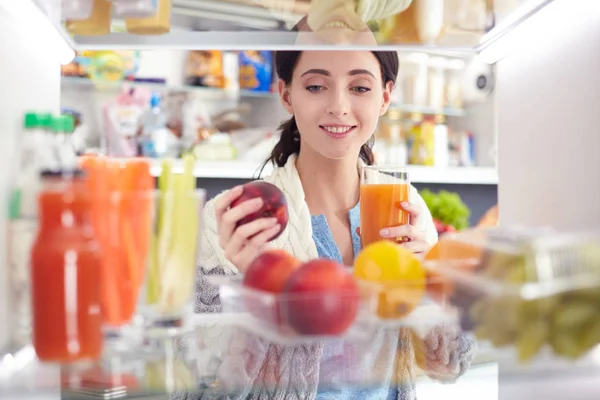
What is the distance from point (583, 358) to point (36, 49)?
83 cm

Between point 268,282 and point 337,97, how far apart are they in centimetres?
83

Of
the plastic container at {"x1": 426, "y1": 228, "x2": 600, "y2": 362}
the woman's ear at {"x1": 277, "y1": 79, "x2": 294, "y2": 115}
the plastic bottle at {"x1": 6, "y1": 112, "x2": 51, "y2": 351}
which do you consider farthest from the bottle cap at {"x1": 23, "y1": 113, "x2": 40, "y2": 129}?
the woman's ear at {"x1": 277, "y1": 79, "x2": 294, "y2": 115}

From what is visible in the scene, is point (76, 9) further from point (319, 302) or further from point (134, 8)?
point (319, 302)

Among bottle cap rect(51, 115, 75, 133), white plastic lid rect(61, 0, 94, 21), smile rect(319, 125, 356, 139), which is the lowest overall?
bottle cap rect(51, 115, 75, 133)

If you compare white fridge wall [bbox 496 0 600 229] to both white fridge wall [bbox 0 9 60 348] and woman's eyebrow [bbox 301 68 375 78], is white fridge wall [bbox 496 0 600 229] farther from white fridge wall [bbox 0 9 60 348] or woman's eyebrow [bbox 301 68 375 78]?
white fridge wall [bbox 0 9 60 348]

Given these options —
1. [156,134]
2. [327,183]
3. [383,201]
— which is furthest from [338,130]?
[156,134]

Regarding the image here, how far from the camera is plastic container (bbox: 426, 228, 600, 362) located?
696 mm

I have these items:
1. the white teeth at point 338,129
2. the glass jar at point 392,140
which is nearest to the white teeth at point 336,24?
the white teeth at point 338,129

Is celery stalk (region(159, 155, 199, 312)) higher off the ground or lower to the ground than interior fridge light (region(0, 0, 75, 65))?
lower

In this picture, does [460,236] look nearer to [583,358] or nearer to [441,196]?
[583,358]

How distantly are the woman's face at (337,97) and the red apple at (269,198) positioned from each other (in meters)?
0.55

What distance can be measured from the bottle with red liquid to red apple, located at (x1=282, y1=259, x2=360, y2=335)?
0.20 metres

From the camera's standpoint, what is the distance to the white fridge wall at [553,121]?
943 millimetres

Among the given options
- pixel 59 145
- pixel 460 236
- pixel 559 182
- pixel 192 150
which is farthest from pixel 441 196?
pixel 59 145
